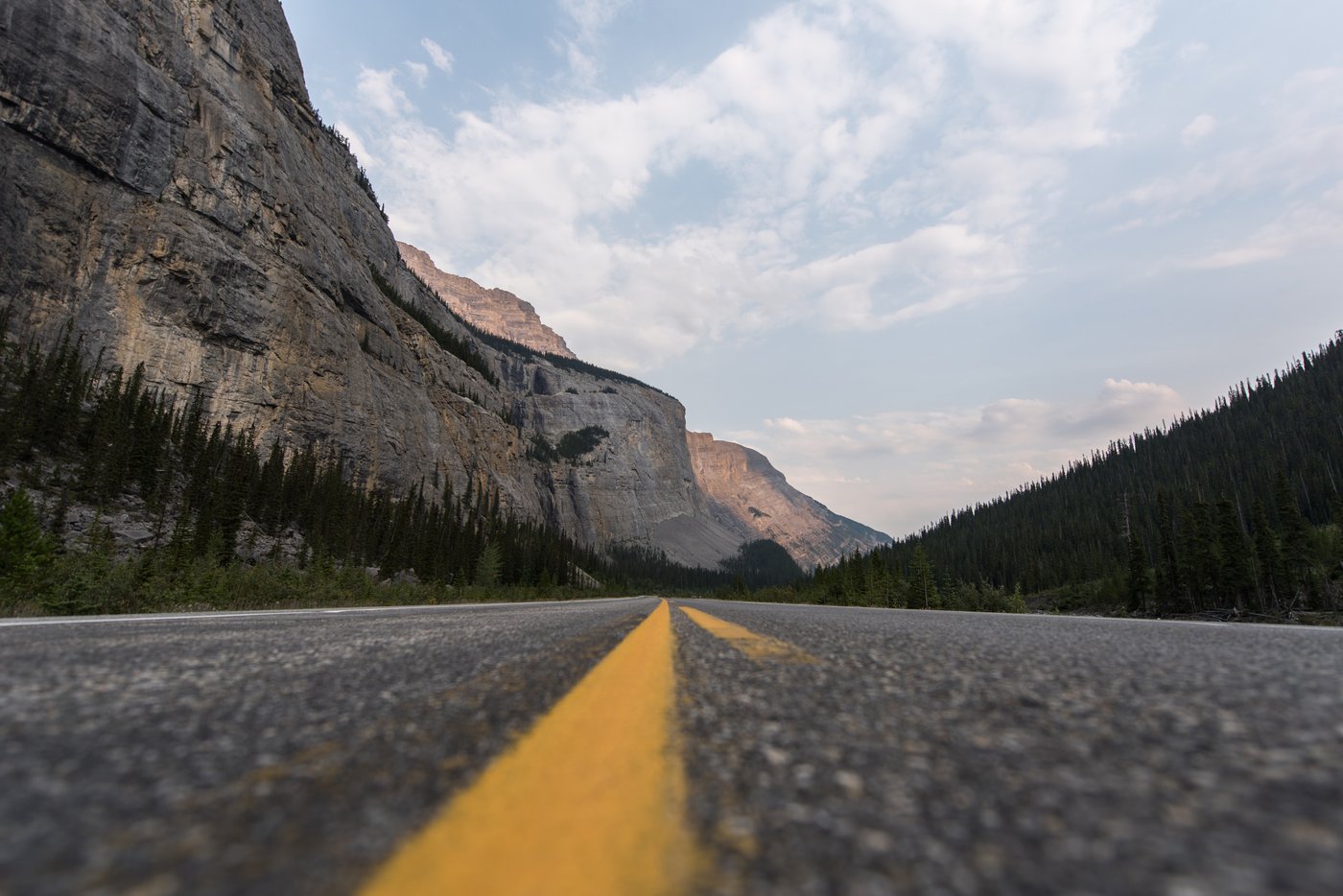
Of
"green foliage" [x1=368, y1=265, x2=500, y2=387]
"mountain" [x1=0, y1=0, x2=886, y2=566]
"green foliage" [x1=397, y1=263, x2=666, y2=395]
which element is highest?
"green foliage" [x1=397, y1=263, x2=666, y2=395]

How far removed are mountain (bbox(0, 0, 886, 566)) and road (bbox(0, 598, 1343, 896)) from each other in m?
51.8

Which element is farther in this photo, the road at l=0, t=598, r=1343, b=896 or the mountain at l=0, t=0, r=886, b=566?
the mountain at l=0, t=0, r=886, b=566

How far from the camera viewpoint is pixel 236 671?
8.34 ft

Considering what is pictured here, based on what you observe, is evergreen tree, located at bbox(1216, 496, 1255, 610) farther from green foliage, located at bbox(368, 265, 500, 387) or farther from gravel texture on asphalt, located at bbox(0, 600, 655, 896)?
green foliage, located at bbox(368, 265, 500, 387)

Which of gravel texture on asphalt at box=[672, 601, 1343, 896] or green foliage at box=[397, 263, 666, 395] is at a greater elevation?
green foliage at box=[397, 263, 666, 395]

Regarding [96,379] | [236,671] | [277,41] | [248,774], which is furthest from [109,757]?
[277,41]

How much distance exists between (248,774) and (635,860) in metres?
0.92

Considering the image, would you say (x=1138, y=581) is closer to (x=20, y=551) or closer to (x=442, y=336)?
(x=20, y=551)

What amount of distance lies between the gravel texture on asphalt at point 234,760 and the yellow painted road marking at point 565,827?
2.7 inches

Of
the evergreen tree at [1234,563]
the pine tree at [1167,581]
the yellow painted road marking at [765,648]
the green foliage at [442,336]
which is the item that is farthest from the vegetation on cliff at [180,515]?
the evergreen tree at [1234,563]

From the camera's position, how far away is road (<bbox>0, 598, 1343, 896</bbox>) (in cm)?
82

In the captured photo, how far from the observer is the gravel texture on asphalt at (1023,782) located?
32.1 inches

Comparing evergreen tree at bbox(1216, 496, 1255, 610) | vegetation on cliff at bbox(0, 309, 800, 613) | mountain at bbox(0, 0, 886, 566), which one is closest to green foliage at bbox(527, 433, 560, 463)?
mountain at bbox(0, 0, 886, 566)

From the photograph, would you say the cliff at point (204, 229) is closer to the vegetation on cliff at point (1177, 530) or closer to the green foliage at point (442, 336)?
the green foliage at point (442, 336)
